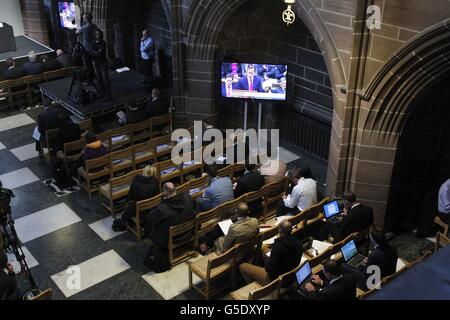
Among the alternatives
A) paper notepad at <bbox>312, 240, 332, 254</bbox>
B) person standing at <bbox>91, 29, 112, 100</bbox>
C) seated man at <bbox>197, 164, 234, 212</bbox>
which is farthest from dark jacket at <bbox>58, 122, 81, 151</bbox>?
paper notepad at <bbox>312, 240, 332, 254</bbox>

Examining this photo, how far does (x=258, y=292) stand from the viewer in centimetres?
656

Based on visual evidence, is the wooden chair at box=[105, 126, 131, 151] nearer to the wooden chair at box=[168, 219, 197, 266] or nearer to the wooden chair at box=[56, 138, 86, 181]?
the wooden chair at box=[56, 138, 86, 181]

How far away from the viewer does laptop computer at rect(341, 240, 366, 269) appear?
24.5ft

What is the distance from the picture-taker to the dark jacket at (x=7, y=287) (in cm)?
657

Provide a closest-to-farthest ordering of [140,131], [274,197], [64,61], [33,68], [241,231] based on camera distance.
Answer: [241,231], [274,197], [140,131], [33,68], [64,61]

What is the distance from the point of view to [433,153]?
9094mm

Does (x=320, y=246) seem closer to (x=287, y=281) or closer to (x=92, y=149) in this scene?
(x=287, y=281)

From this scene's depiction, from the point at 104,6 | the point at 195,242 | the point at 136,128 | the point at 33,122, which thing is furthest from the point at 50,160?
the point at 104,6

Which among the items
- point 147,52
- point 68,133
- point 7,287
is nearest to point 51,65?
point 147,52

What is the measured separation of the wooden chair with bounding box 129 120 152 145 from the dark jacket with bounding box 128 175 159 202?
9.15ft

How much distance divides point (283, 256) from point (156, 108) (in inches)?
235

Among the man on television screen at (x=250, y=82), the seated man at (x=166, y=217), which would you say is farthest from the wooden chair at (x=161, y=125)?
the seated man at (x=166, y=217)

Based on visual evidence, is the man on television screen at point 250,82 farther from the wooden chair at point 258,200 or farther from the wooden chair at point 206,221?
the wooden chair at point 206,221

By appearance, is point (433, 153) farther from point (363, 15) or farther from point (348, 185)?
point (363, 15)
